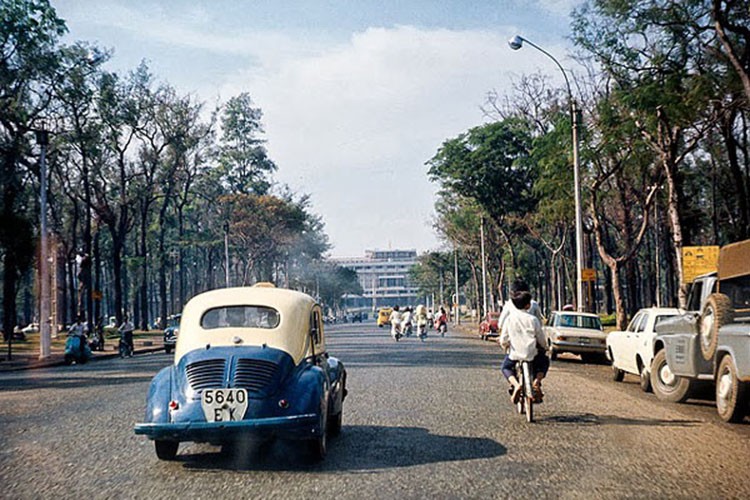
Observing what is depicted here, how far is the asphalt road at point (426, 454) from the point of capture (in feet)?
24.8

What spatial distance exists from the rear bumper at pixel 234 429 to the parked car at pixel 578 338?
17.7 m

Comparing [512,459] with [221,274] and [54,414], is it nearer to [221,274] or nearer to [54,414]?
[54,414]

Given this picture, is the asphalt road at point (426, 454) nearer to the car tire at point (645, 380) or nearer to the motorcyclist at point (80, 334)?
the car tire at point (645, 380)

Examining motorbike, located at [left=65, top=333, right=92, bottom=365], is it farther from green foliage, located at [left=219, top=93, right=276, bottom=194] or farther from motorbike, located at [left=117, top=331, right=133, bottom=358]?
green foliage, located at [left=219, top=93, right=276, bottom=194]

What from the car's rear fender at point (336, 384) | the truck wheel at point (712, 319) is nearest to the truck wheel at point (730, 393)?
the truck wheel at point (712, 319)

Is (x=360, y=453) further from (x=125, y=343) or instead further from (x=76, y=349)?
(x=125, y=343)

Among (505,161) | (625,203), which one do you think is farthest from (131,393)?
(505,161)

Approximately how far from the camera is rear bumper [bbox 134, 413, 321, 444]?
27.2 ft

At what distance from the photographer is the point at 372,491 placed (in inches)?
292

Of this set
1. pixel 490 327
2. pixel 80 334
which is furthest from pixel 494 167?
pixel 80 334

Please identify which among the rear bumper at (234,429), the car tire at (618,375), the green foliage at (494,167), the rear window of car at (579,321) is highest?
the green foliage at (494,167)

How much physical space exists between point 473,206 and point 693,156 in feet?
48.6

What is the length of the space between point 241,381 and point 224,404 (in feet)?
0.93

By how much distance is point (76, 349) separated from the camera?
30500 mm
